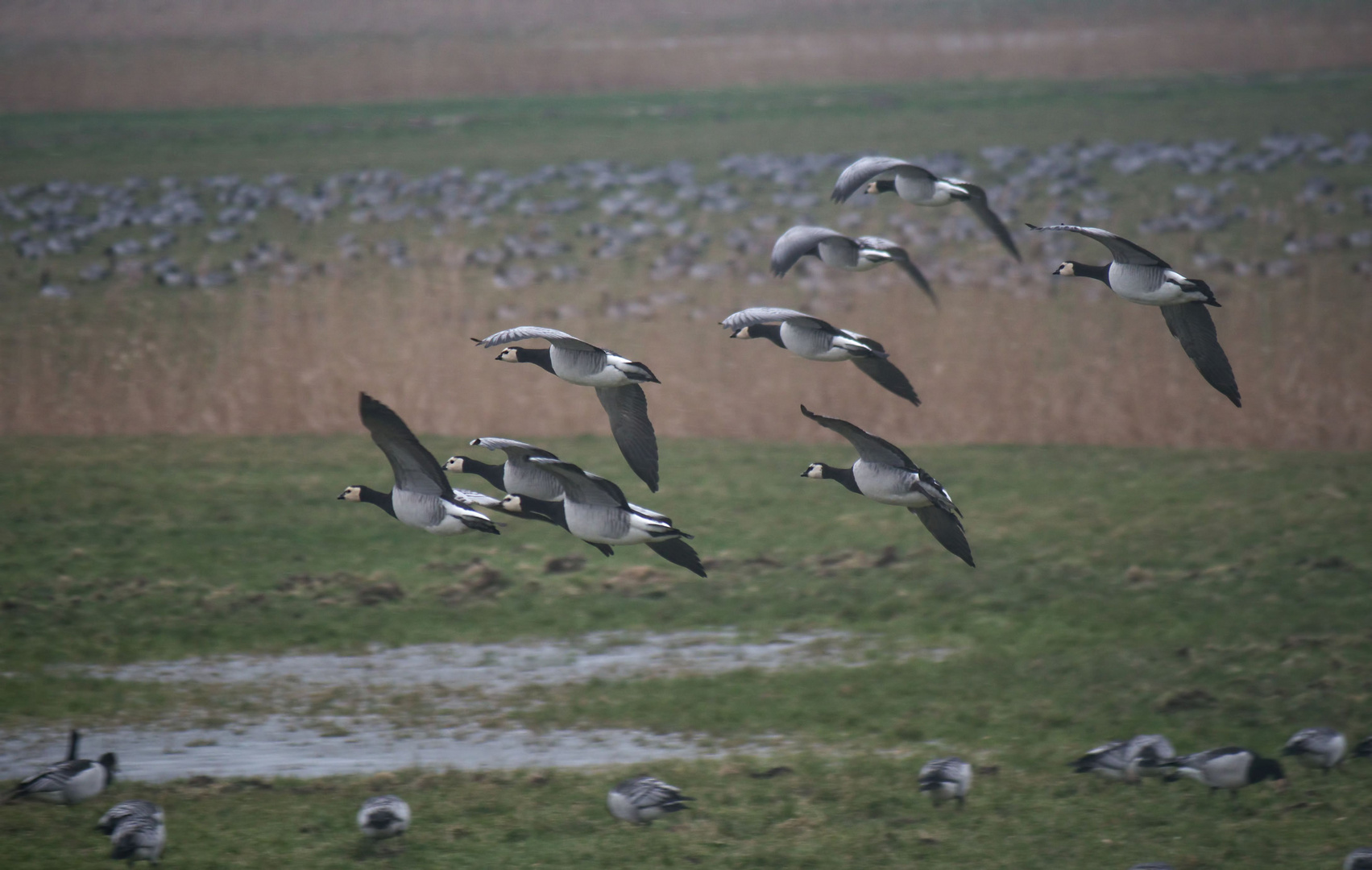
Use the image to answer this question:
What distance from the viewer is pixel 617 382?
25.2 ft

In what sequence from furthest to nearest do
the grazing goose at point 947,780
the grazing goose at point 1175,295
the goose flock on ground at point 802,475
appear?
1. the grazing goose at point 947,780
2. the grazing goose at point 1175,295
3. the goose flock on ground at point 802,475

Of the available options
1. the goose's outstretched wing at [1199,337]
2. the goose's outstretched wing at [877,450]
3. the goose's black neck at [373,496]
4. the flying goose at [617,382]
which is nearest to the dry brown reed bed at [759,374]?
the goose's black neck at [373,496]

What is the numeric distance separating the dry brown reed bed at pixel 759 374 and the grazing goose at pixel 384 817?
1015 centimetres

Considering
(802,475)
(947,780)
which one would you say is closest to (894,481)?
(802,475)

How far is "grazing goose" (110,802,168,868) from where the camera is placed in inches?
327

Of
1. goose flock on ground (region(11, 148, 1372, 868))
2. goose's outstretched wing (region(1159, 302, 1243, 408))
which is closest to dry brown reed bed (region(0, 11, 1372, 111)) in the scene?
goose flock on ground (region(11, 148, 1372, 868))

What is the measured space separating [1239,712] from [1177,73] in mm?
37392

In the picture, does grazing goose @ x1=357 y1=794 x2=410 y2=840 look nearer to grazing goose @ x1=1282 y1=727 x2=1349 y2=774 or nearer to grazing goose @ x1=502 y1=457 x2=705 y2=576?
grazing goose @ x1=502 y1=457 x2=705 y2=576

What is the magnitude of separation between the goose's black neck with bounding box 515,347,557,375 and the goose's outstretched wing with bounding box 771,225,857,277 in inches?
54.1

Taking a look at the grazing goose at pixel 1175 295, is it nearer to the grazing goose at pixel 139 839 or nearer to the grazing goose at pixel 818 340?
the grazing goose at pixel 818 340

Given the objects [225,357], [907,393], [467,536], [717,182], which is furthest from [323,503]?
[717,182]

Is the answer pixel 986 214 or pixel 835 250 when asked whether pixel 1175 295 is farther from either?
pixel 986 214

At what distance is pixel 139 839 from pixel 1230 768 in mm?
6598

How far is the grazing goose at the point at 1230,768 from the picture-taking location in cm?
888
